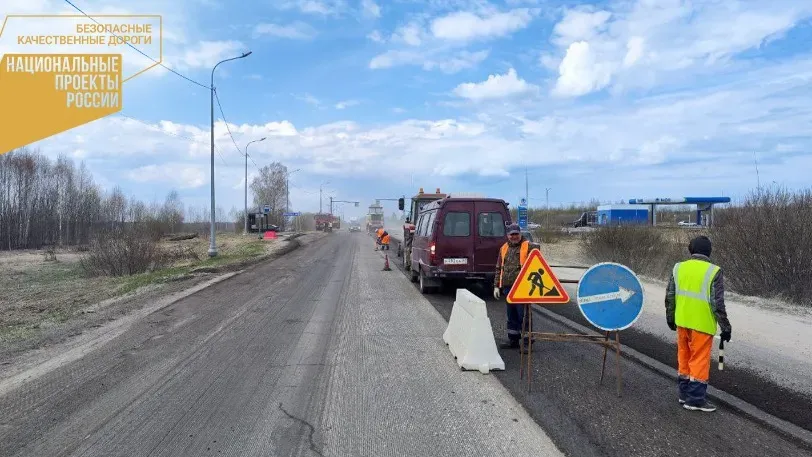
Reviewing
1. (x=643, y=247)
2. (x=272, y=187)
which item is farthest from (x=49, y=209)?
(x=643, y=247)

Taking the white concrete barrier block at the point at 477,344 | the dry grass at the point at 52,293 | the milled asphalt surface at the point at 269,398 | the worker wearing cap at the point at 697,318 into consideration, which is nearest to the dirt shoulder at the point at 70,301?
the dry grass at the point at 52,293

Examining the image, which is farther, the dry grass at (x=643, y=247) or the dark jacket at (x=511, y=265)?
the dry grass at (x=643, y=247)

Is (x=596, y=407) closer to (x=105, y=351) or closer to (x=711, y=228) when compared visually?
(x=105, y=351)

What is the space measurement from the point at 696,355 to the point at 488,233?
760 centimetres

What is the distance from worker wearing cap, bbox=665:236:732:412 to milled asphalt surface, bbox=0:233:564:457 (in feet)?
5.27

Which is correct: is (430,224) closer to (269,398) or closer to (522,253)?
(522,253)

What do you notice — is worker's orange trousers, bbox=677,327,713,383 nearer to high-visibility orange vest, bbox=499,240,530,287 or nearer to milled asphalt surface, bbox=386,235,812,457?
milled asphalt surface, bbox=386,235,812,457

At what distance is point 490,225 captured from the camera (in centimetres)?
1262

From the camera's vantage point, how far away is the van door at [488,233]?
41.1ft

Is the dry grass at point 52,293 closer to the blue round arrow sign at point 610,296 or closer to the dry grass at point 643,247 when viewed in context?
the blue round arrow sign at point 610,296

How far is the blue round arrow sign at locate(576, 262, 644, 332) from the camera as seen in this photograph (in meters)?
5.71

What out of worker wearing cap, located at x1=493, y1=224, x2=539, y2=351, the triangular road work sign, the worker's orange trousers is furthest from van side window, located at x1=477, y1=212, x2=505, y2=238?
the worker's orange trousers

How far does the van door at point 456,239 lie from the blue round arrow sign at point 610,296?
22.3 feet

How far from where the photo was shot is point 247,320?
10047 millimetres
